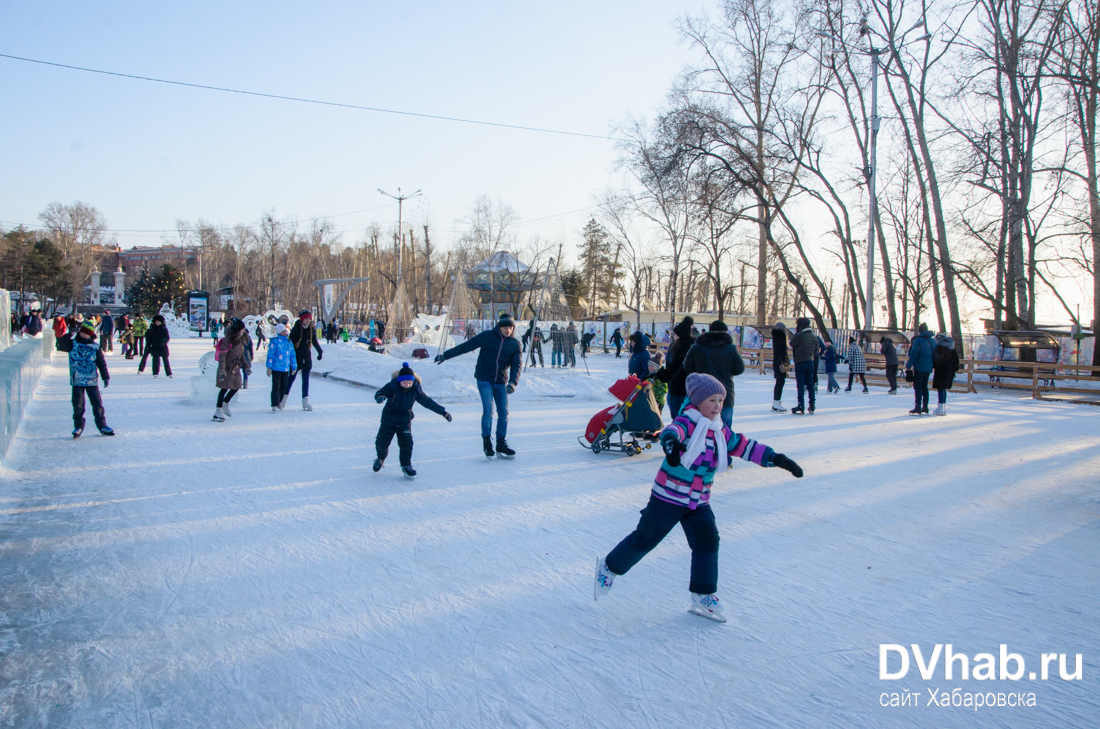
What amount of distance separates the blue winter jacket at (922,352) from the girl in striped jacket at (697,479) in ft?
32.9

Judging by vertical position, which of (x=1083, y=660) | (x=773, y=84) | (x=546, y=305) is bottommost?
(x=1083, y=660)

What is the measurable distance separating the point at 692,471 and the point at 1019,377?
1838cm

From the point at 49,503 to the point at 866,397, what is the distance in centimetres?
1576

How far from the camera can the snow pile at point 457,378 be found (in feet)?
45.1

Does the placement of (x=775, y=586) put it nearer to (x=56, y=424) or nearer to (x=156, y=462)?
(x=156, y=462)

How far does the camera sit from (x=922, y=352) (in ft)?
39.2

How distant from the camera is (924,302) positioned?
176 ft

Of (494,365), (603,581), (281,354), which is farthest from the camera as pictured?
(281,354)

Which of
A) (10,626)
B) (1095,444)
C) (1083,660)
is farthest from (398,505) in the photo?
(1095,444)

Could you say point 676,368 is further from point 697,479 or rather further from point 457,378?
point 457,378

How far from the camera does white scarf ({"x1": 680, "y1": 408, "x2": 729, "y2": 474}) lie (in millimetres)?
3332

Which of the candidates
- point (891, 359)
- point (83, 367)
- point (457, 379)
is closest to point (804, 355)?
point (891, 359)

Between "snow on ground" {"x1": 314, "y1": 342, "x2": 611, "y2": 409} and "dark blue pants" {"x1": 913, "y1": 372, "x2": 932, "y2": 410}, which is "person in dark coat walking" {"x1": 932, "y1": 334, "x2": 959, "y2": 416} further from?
"snow on ground" {"x1": 314, "y1": 342, "x2": 611, "y2": 409}

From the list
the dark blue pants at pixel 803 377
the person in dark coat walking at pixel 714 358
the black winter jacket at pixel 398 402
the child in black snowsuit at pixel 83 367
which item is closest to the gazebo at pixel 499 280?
the dark blue pants at pixel 803 377
